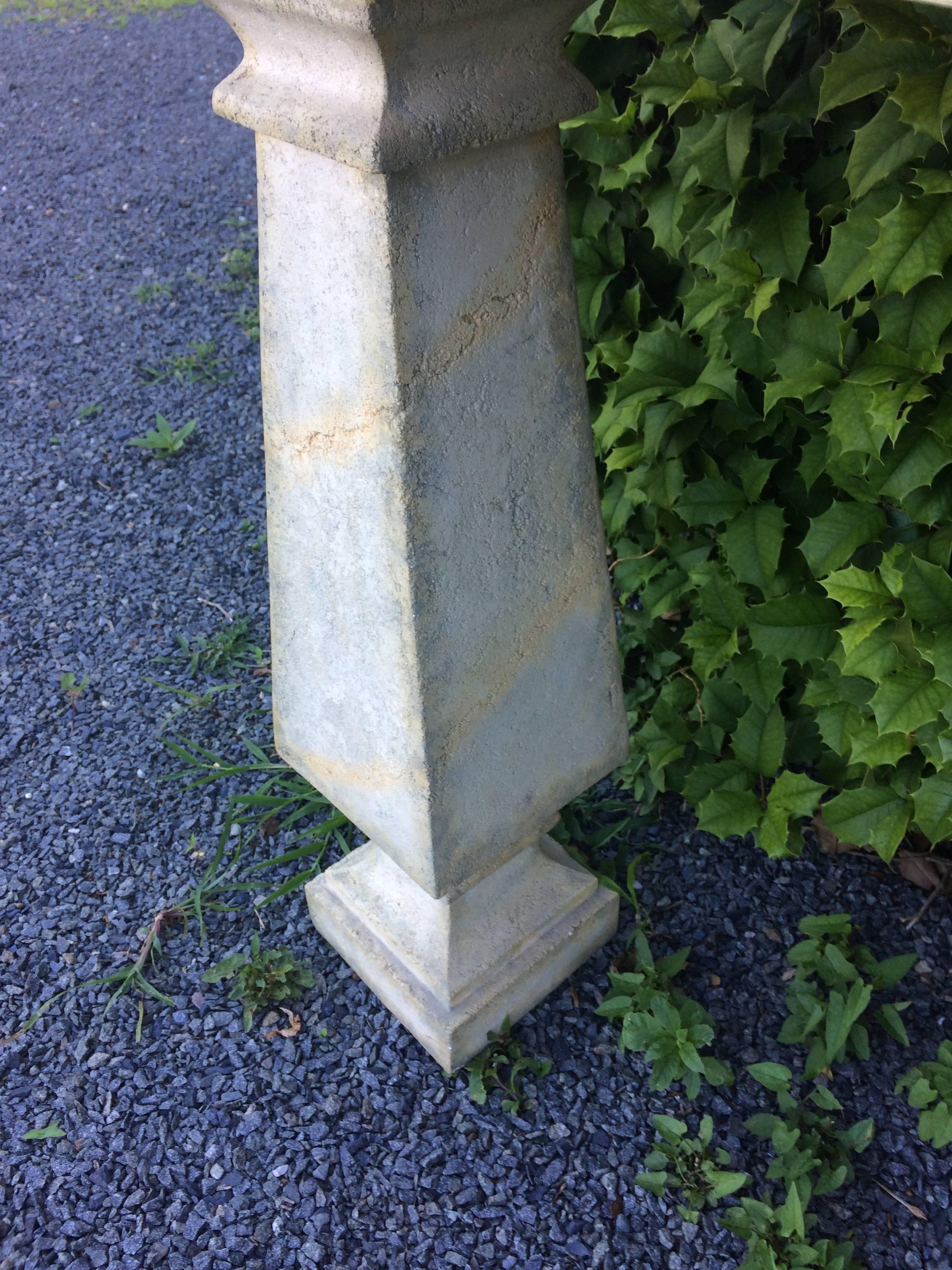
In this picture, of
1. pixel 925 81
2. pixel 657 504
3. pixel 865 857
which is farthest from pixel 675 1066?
pixel 925 81

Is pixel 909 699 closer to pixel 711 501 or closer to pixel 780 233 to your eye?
pixel 711 501

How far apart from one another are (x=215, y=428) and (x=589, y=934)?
7.33 ft

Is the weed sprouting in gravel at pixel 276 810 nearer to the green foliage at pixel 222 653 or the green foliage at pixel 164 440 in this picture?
the green foliage at pixel 222 653

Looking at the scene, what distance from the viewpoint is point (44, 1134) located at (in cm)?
172

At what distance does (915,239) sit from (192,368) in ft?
9.32

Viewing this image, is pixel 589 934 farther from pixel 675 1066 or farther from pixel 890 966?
pixel 890 966

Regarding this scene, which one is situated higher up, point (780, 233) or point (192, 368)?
point (780, 233)

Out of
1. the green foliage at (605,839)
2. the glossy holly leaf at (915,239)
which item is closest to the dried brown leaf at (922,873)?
the green foliage at (605,839)

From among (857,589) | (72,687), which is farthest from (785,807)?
(72,687)

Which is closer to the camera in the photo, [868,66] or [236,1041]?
[868,66]

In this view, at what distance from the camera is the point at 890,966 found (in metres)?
1.88

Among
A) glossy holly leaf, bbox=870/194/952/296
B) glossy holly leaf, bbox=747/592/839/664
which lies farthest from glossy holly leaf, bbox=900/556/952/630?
glossy holly leaf, bbox=870/194/952/296

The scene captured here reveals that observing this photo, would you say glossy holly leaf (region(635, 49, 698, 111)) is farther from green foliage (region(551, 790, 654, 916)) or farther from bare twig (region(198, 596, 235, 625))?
bare twig (region(198, 596, 235, 625))

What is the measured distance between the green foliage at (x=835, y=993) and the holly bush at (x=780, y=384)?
0.18m
